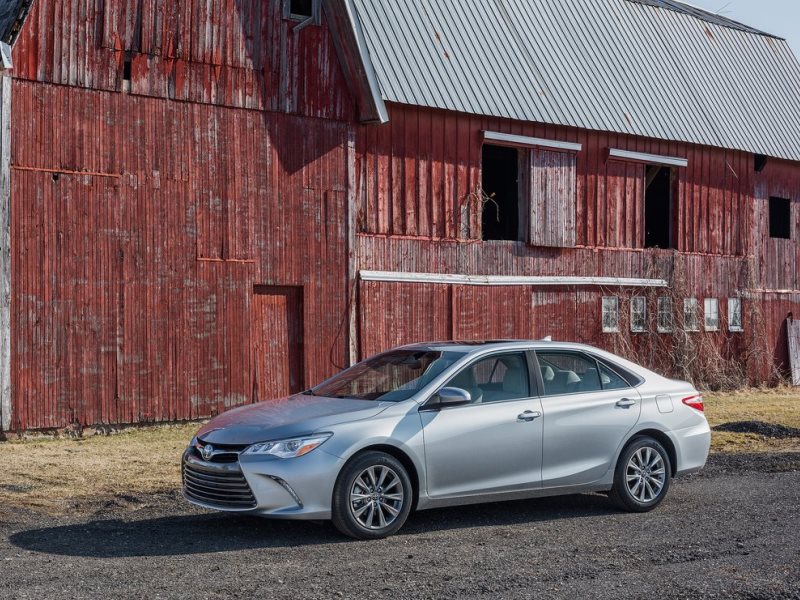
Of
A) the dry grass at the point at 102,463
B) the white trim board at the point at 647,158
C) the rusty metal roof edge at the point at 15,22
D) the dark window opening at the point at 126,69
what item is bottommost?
the dry grass at the point at 102,463

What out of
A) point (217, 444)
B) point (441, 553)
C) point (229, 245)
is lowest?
point (441, 553)

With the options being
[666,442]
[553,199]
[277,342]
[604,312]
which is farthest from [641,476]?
[604,312]

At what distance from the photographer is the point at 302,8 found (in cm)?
1881

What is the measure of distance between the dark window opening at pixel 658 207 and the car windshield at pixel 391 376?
643 inches

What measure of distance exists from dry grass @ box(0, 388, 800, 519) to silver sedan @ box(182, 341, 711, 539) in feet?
8.17

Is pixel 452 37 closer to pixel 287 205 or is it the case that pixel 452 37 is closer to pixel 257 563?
pixel 287 205

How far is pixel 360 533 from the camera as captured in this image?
8414mm

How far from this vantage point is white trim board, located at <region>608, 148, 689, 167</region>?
2350cm

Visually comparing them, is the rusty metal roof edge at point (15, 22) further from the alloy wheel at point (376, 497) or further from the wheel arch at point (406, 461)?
the alloy wheel at point (376, 497)

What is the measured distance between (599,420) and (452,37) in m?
13.7

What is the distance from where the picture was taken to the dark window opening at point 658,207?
82.9ft

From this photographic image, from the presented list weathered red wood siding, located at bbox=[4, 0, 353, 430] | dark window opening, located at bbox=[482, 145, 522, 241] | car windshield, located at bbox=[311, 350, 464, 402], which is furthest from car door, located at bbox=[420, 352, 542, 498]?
dark window opening, located at bbox=[482, 145, 522, 241]

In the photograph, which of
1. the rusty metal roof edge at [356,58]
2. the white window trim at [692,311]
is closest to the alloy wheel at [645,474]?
the rusty metal roof edge at [356,58]

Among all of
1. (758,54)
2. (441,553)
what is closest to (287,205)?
(441,553)
